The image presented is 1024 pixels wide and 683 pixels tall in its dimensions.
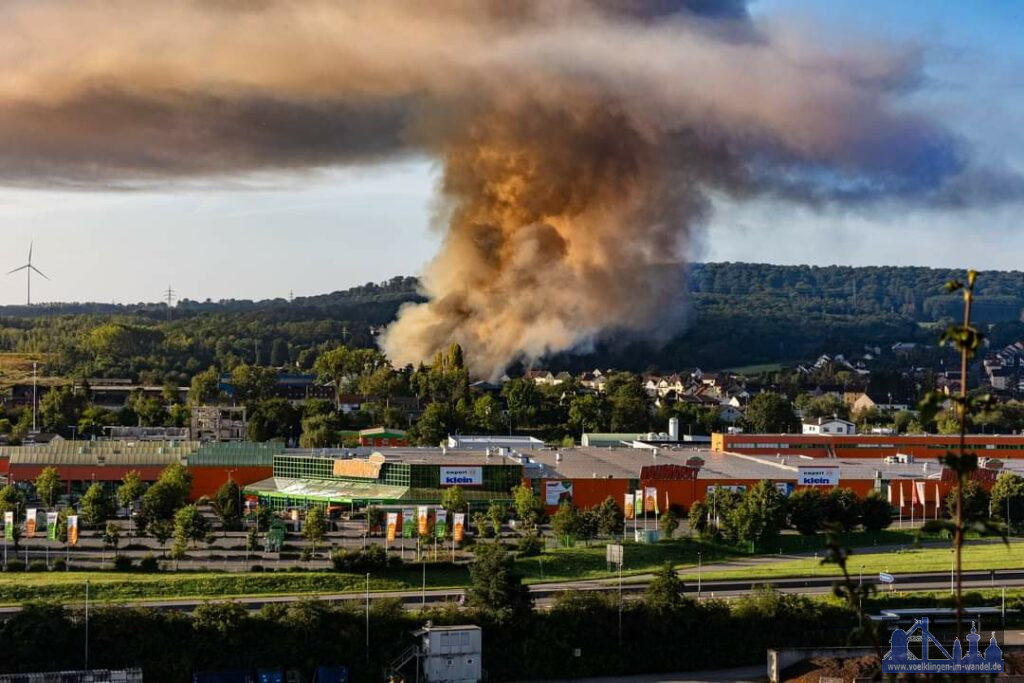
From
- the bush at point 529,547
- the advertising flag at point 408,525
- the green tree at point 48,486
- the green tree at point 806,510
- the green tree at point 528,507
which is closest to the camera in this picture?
the bush at point 529,547

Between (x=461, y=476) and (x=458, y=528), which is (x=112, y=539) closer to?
(x=458, y=528)

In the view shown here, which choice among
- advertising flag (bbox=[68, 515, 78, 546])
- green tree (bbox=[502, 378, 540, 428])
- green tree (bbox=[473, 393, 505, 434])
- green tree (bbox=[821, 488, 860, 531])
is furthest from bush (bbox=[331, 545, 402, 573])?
green tree (bbox=[502, 378, 540, 428])

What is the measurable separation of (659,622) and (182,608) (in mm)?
11926

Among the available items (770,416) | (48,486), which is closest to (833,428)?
(770,416)

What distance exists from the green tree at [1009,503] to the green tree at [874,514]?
190 inches

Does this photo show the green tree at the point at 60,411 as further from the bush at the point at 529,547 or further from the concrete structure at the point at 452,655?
the concrete structure at the point at 452,655

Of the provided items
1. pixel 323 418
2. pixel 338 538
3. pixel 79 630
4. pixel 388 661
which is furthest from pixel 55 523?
pixel 323 418

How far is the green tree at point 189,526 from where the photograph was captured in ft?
142

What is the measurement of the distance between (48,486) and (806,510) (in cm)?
2875

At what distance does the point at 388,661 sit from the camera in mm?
32750

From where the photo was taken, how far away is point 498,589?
3447 cm

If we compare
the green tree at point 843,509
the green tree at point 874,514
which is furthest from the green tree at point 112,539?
the green tree at point 874,514

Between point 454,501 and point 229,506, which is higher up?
point 454,501

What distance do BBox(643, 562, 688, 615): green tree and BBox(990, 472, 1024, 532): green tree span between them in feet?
71.9
